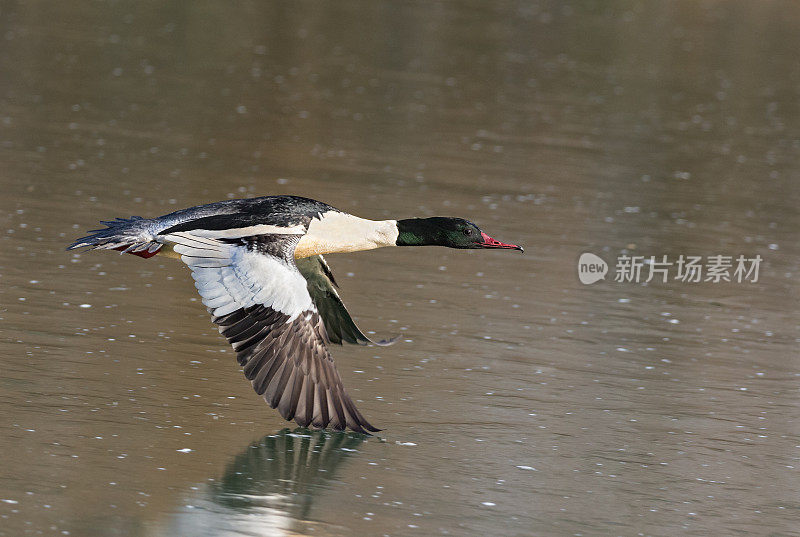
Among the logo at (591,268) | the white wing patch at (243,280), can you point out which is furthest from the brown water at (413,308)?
the white wing patch at (243,280)

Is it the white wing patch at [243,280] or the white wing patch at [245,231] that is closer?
the white wing patch at [243,280]

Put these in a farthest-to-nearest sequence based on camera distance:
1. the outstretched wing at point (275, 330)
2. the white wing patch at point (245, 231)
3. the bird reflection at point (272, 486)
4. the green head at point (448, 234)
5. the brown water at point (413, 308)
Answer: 1. the green head at point (448, 234)
2. the white wing patch at point (245, 231)
3. the outstretched wing at point (275, 330)
4. the brown water at point (413, 308)
5. the bird reflection at point (272, 486)

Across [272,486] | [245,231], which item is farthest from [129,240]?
[272,486]

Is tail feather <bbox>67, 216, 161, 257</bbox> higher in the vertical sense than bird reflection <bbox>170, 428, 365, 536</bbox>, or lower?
higher

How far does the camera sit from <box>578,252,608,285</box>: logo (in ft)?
42.9

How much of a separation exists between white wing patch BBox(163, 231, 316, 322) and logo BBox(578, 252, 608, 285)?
516 cm

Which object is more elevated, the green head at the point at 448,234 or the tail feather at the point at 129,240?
the green head at the point at 448,234

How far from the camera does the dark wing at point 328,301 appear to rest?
9555mm

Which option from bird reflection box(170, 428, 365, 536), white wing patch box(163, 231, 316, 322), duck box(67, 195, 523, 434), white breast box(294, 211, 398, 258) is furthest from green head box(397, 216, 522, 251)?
bird reflection box(170, 428, 365, 536)

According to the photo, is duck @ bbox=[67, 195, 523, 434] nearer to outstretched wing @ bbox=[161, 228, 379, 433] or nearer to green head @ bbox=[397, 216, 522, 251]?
outstretched wing @ bbox=[161, 228, 379, 433]

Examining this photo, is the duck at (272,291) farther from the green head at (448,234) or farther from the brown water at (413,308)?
the green head at (448,234)

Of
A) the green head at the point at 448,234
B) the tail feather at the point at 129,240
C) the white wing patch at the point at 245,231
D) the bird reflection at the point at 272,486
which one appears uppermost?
the green head at the point at 448,234

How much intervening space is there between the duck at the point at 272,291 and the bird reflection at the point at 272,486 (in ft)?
0.51

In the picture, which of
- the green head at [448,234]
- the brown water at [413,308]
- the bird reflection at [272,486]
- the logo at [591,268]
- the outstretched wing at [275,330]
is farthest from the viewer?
the logo at [591,268]
